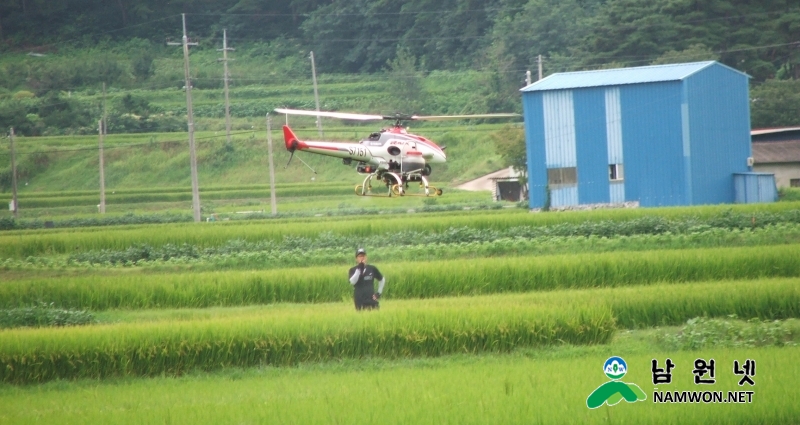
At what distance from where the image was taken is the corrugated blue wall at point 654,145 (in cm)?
3681

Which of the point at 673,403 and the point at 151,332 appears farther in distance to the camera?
the point at 151,332

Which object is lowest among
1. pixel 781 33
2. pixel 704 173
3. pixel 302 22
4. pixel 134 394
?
pixel 134 394

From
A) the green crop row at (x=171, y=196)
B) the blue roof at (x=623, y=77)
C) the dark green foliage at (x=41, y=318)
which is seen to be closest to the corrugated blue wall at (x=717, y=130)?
the blue roof at (x=623, y=77)

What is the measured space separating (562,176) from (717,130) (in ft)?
19.2

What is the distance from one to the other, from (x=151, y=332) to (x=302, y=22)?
6644cm

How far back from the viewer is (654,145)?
3709 cm

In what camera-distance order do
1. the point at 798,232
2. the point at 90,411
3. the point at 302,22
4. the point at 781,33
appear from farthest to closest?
1. the point at 302,22
2. the point at 781,33
3. the point at 798,232
4. the point at 90,411

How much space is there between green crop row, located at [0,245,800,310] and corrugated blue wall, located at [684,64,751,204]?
1616 centimetres

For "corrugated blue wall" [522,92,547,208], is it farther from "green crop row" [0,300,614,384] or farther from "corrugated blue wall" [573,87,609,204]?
"green crop row" [0,300,614,384]

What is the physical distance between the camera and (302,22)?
79.0 meters

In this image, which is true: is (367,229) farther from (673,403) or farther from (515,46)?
(515,46)

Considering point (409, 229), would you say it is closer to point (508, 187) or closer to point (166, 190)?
point (508, 187)

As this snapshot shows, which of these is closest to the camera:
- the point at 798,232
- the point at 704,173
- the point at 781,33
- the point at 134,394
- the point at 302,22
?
the point at 134,394

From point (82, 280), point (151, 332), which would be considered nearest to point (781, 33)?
point (82, 280)
